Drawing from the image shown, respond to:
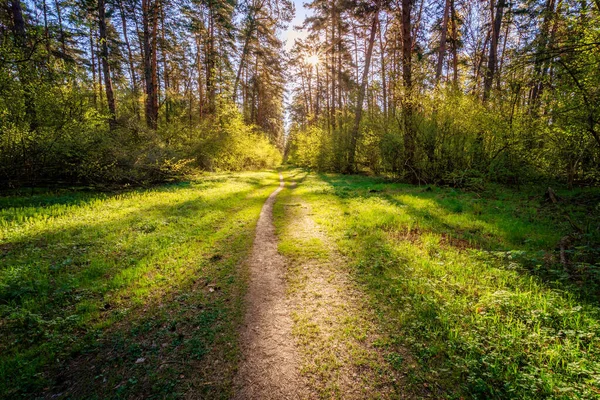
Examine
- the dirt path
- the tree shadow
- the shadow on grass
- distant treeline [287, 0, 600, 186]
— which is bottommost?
the dirt path

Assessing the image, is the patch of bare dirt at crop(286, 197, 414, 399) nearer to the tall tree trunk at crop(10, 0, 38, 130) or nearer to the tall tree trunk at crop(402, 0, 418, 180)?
the tall tree trunk at crop(402, 0, 418, 180)

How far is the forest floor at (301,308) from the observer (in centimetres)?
268

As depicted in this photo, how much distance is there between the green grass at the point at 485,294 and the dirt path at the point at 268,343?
1.26 metres

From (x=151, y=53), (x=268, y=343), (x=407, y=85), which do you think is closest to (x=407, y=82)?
(x=407, y=85)

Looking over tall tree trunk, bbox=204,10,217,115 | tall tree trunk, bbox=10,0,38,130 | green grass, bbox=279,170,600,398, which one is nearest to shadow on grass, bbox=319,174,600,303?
green grass, bbox=279,170,600,398

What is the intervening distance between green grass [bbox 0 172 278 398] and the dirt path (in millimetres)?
198

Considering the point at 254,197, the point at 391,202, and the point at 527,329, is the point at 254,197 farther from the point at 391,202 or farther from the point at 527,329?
the point at 527,329

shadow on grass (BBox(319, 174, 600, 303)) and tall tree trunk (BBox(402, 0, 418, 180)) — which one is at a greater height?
tall tree trunk (BBox(402, 0, 418, 180))

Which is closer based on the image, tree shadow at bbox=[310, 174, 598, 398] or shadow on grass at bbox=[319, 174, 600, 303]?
tree shadow at bbox=[310, 174, 598, 398]

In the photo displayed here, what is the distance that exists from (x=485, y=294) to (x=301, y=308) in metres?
2.94

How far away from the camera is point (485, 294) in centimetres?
382

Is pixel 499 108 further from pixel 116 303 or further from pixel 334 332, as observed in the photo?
pixel 116 303

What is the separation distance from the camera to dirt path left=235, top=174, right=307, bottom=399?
105 inches

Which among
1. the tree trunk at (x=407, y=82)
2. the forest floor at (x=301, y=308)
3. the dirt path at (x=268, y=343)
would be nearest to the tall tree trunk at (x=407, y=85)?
the tree trunk at (x=407, y=82)
